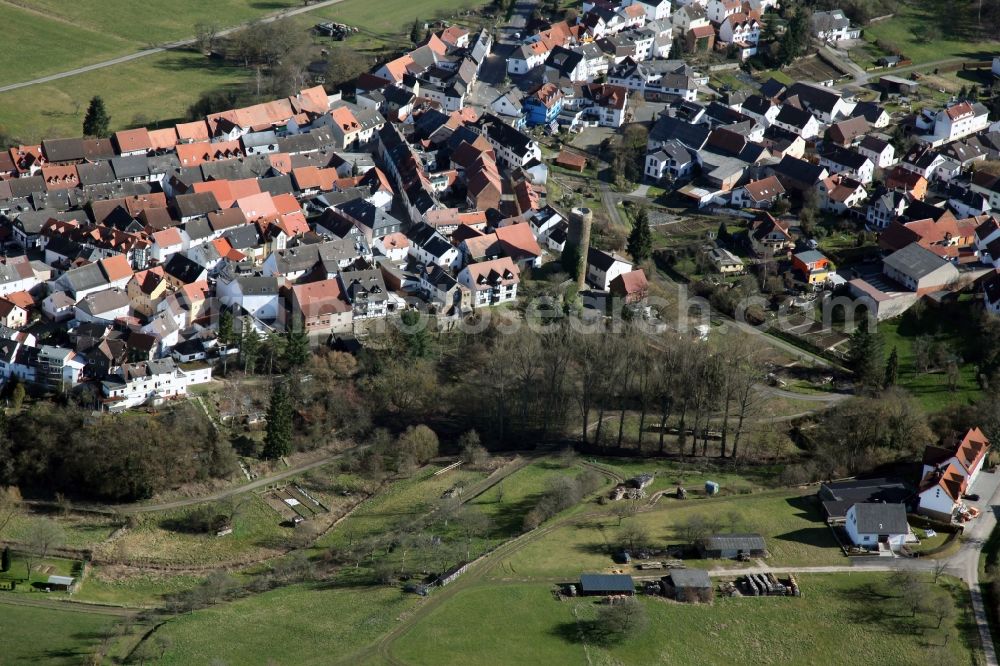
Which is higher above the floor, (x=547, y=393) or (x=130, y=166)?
(x=130, y=166)

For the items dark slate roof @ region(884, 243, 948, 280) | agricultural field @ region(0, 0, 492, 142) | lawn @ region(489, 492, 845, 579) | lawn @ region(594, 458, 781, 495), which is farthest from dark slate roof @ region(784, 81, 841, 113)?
lawn @ region(489, 492, 845, 579)

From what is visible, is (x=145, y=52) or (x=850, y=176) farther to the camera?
(x=145, y=52)

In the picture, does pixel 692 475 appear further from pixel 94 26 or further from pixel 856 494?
pixel 94 26

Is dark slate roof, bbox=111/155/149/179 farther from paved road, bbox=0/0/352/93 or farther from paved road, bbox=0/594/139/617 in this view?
paved road, bbox=0/594/139/617

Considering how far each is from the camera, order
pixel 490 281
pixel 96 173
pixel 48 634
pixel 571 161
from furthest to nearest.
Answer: pixel 571 161 < pixel 96 173 < pixel 490 281 < pixel 48 634

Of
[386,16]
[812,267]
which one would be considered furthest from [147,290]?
[386,16]

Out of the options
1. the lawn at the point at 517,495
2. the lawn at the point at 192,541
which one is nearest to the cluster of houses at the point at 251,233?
the lawn at the point at 192,541

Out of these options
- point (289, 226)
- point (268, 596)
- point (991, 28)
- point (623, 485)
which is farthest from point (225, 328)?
point (991, 28)
